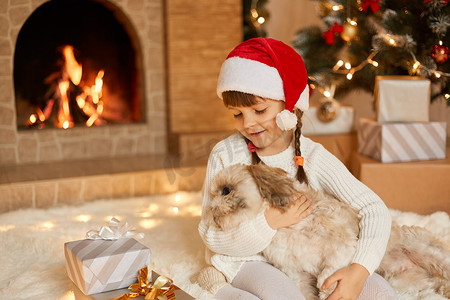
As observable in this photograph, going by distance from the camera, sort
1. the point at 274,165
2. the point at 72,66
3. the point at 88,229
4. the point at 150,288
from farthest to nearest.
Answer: the point at 72,66
the point at 88,229
the point at 274,165
the point at 150,288

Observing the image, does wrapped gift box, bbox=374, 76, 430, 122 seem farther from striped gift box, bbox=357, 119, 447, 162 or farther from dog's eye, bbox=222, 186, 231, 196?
dog's eye, bbox=222, 186, 231, 196

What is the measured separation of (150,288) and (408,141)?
1648 mm

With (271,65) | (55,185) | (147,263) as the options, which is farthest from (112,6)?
(147,263)

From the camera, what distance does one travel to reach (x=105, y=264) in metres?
1.32

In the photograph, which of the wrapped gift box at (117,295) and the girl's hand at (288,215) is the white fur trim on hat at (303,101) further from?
the wrapped gift box at (117,295)

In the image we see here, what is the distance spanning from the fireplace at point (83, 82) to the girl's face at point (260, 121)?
2.01 meters

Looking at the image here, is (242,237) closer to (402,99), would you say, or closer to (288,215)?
(288,215)

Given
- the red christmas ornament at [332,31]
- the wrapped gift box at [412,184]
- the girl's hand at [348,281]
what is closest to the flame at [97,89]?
the red christmas ornament at [332,31]

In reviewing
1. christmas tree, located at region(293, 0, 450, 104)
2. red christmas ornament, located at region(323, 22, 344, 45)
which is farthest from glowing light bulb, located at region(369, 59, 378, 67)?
red christmas ornament, located at region(323, 22, 344, 45)

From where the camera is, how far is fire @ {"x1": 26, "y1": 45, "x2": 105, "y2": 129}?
330 centimetres

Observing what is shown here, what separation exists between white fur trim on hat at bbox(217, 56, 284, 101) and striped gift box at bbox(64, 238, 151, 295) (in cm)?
55

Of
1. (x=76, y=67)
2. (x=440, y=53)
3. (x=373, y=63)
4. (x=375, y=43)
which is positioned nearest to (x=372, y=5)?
(x=375, y=43)

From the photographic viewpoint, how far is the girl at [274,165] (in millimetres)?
1334

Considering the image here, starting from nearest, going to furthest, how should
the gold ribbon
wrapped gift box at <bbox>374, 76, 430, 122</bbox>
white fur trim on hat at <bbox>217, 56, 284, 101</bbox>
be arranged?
1. the gold ribbon
2. white fur trim on hat at <bbox>217, 56, 284, 101</bbox>
3. wrapped gift box at <bbox>374, 76, 430, 122</bbox>
